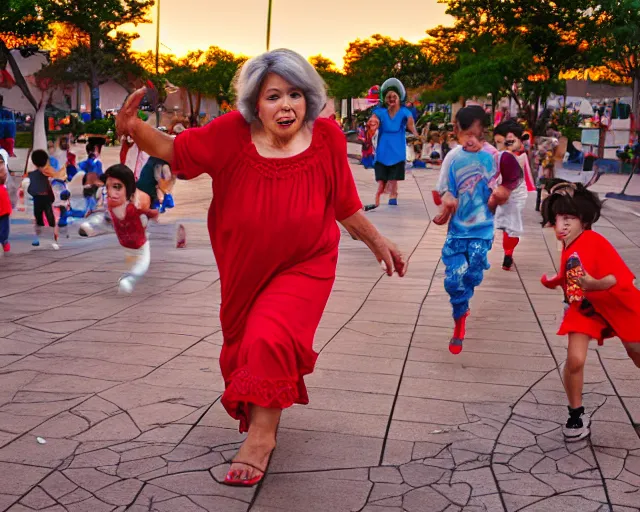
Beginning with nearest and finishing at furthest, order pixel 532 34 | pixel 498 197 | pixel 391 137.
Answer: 1. pixel 498 197
2. pixel 391 137
3. pixel 532 34

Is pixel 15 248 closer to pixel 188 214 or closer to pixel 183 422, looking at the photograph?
pixel 188 214

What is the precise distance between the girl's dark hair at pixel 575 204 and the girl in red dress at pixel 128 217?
4.70 metres

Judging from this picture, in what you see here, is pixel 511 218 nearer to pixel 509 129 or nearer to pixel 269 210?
pixel 509 129

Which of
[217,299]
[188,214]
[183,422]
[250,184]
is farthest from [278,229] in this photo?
[188,214]

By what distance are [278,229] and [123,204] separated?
15.6ft

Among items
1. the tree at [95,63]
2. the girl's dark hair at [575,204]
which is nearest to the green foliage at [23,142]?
the tree at [95,63]

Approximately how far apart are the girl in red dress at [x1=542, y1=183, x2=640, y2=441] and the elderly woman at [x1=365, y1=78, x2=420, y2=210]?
407 inches

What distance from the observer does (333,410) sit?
194 inches

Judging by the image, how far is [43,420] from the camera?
4.70 m

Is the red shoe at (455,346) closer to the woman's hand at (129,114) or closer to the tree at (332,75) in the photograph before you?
the woman's hand at (129,114)

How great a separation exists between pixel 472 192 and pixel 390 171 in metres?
8.91

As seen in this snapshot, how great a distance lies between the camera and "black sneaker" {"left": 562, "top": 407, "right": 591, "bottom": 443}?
4.50 m

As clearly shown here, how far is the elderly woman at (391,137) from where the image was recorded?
15.1 meters

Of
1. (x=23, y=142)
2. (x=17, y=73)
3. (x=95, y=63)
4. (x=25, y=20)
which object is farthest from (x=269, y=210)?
(x=95, y=63)
